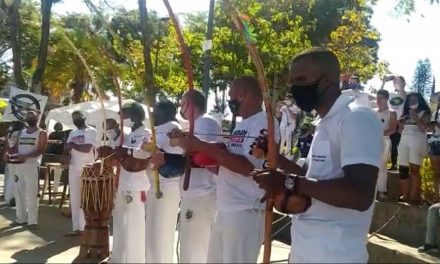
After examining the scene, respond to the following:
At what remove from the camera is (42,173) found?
1631cm

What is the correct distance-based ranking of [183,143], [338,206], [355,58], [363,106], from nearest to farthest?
1. [338,206]
2. [363,106]
3. [183,143]
4. [355,58]

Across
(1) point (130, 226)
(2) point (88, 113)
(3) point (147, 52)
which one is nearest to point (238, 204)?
(1) point (130, 226)

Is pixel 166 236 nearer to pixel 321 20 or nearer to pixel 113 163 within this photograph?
pixel 113 163

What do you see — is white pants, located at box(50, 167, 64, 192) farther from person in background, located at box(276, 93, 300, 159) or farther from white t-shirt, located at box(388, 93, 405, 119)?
white t-shirt, located at box(388, 93, 405, 119)

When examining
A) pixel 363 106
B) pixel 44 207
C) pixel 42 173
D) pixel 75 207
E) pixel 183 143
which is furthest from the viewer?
pixel 42 173

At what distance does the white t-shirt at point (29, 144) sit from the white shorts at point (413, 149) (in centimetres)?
579

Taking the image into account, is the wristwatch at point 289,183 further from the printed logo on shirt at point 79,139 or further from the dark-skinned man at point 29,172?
the dark-skinned man at point 29,172

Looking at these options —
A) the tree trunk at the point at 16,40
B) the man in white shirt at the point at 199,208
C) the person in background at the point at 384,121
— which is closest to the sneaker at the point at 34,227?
the person in background at the point at 384,121

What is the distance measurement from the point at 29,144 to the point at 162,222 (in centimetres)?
517

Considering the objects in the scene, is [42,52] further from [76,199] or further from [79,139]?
[76,199]

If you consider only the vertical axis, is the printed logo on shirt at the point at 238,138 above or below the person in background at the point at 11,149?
above

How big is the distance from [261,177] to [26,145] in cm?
816

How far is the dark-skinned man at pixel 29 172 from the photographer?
10062 millimetres

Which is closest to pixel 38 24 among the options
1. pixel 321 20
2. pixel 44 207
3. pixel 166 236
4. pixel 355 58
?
pixel 321 20
